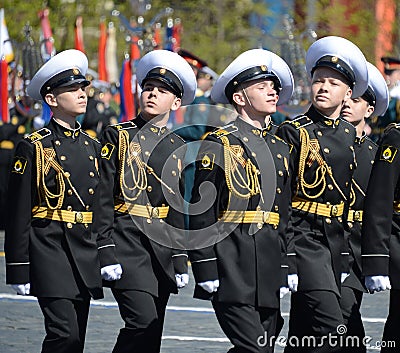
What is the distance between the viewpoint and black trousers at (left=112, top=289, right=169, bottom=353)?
302 inches

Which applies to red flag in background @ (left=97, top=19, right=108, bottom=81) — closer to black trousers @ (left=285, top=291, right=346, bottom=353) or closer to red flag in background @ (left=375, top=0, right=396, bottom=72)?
red flag in background @ (left=375, top=0, right=396, bottom=72)

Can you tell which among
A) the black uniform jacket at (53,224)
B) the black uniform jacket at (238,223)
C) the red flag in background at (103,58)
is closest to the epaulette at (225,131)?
the black uniform jacket at (238,223)

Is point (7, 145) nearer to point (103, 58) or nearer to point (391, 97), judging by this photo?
point (391, 97)

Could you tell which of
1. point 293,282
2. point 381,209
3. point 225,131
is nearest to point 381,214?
point 381,209

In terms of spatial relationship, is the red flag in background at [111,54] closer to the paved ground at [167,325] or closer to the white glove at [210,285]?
the paved ground at [167,325]

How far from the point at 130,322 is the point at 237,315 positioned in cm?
73

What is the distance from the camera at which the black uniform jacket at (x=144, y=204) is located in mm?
7770

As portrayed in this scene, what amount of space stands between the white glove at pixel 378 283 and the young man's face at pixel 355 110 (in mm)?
1676

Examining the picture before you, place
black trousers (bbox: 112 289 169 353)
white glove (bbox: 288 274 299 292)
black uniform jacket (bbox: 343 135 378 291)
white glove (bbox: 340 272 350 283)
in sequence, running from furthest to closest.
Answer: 1. black uniform jacket (bbox: 343 135 378 291)
2. white glove (bbox: 340 272 350 283)
3. black trousers (bbox: 112 289 169 353)
4. white glove (bbox: 288 274 299 292)

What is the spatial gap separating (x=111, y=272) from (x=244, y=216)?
2.79ft

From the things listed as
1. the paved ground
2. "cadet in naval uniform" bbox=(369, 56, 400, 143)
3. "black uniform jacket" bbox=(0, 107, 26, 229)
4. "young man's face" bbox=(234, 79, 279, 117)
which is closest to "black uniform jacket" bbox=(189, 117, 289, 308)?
"young man's face" bbox=(234, 79, 279, 117)

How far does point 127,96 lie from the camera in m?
19.0

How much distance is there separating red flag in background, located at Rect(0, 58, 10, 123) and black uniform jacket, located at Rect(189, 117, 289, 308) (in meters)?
11.1

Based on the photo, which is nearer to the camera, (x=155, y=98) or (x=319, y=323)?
(x=319, y=323)
